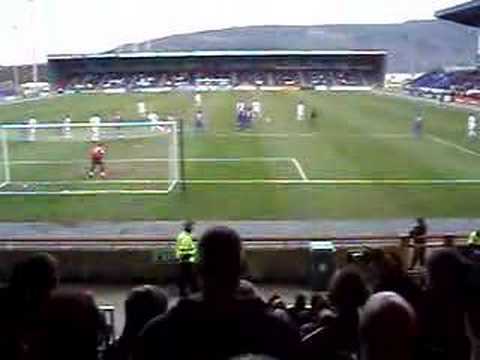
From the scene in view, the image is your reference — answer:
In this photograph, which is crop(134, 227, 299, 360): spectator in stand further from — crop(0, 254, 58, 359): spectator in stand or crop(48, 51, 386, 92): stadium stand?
crop(48, 51, 386, 92): stadium stand

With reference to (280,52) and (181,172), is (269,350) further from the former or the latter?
(280,52)

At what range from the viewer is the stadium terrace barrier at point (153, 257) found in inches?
413

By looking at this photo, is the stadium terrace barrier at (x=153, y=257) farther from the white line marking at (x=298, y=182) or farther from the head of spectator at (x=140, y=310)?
the white line marking at (x=298, y=182)

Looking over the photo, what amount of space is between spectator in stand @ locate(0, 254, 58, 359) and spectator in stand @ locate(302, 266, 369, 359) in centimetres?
91

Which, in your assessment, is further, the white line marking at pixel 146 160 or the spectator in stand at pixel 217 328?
the white line marking at pixel 146 160

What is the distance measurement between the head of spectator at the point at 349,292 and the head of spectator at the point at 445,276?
1.01 feet

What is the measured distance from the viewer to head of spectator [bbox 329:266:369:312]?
300cm

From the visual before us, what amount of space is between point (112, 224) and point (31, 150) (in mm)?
10655

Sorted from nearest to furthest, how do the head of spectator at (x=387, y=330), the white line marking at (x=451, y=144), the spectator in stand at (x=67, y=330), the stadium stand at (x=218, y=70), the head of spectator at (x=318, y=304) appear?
1. the head of spectator at (x=387, y=330)
2. the spectator in stand at (x=67, y=330)
3. the head of spectator at (x=318, y=304)
4. the white line marking at (x=451, y=144)
5. the stadium stand at (x=218, y=70)

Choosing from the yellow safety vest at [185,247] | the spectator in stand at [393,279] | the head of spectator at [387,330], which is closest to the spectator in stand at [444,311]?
the spectator in stand at [393,279]

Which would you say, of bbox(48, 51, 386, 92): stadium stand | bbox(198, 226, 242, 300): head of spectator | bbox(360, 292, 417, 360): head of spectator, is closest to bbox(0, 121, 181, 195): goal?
bbox(198, 226, 242, 300): head of spectator

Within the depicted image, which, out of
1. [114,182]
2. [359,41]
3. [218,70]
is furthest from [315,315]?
[218,70]

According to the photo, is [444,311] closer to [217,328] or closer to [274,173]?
[217,328]

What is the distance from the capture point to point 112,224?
15047 millimetres
